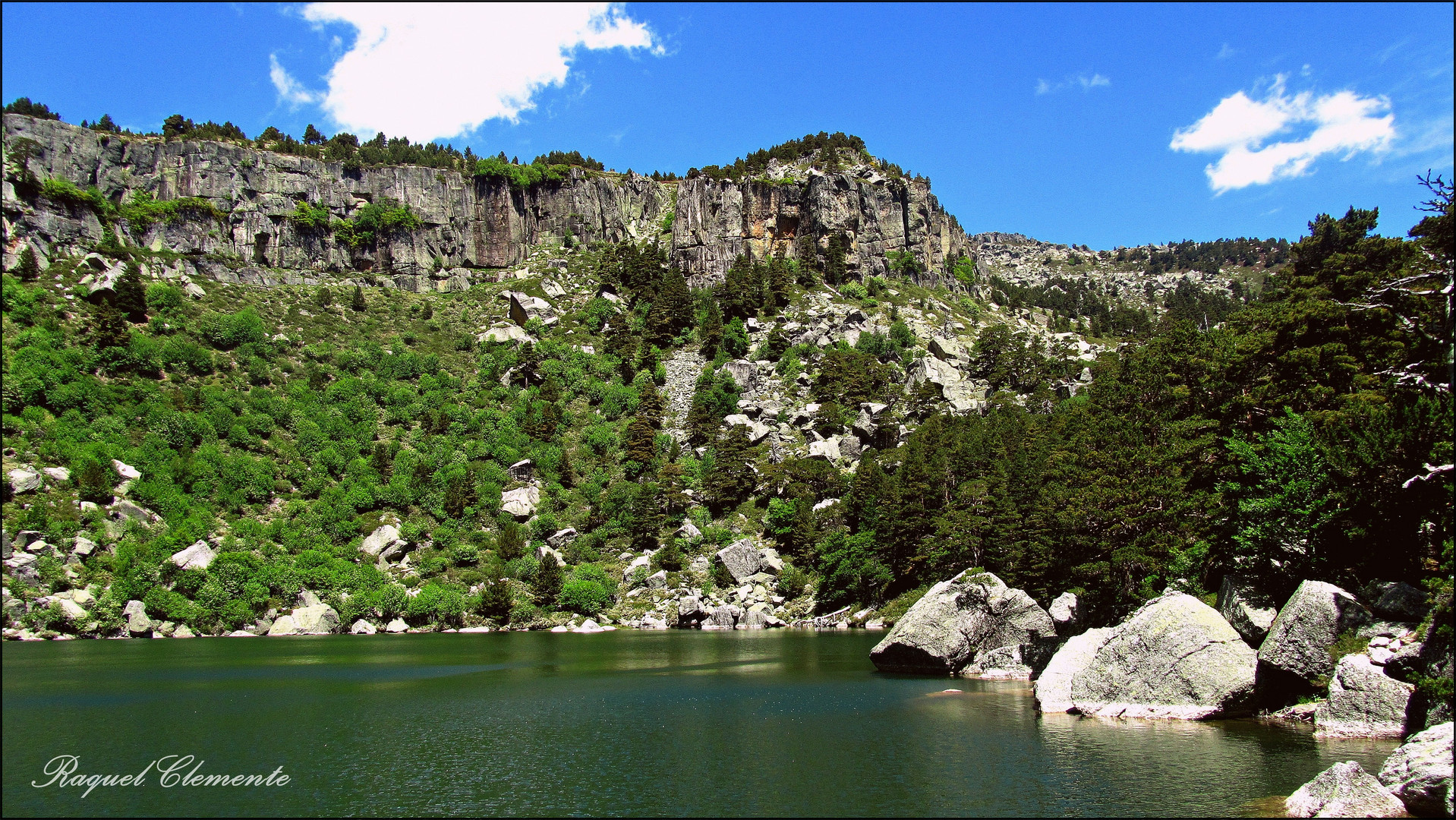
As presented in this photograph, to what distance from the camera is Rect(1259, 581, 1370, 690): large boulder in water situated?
26.4m

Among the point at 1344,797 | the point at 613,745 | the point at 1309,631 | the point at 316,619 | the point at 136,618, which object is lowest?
the point at 316,619

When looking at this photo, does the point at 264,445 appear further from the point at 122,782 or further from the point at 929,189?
the point at 929,189

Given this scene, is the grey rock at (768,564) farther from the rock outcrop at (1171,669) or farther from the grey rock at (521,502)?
the rock outcrop at (1171,669)

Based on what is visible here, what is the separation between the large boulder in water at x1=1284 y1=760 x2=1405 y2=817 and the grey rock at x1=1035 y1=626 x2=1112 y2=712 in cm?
1432

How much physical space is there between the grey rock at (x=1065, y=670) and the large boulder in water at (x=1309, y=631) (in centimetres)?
692

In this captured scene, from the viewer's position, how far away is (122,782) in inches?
851

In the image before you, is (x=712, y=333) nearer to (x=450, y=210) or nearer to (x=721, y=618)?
(x=721, y=618)

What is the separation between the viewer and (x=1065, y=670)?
3362 centimetres

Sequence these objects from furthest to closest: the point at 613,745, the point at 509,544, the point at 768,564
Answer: the point at 768,564, the point at 509,544, the point at 613,745

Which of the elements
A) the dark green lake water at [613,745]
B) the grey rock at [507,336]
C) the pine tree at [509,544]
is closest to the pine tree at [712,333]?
the grey rock at [507,336]

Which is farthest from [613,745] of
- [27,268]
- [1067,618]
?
[27,268]

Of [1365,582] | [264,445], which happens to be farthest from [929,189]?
[1365,582]

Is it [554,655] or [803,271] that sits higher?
[803,271]

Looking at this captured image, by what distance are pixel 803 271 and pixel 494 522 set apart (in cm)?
8501
